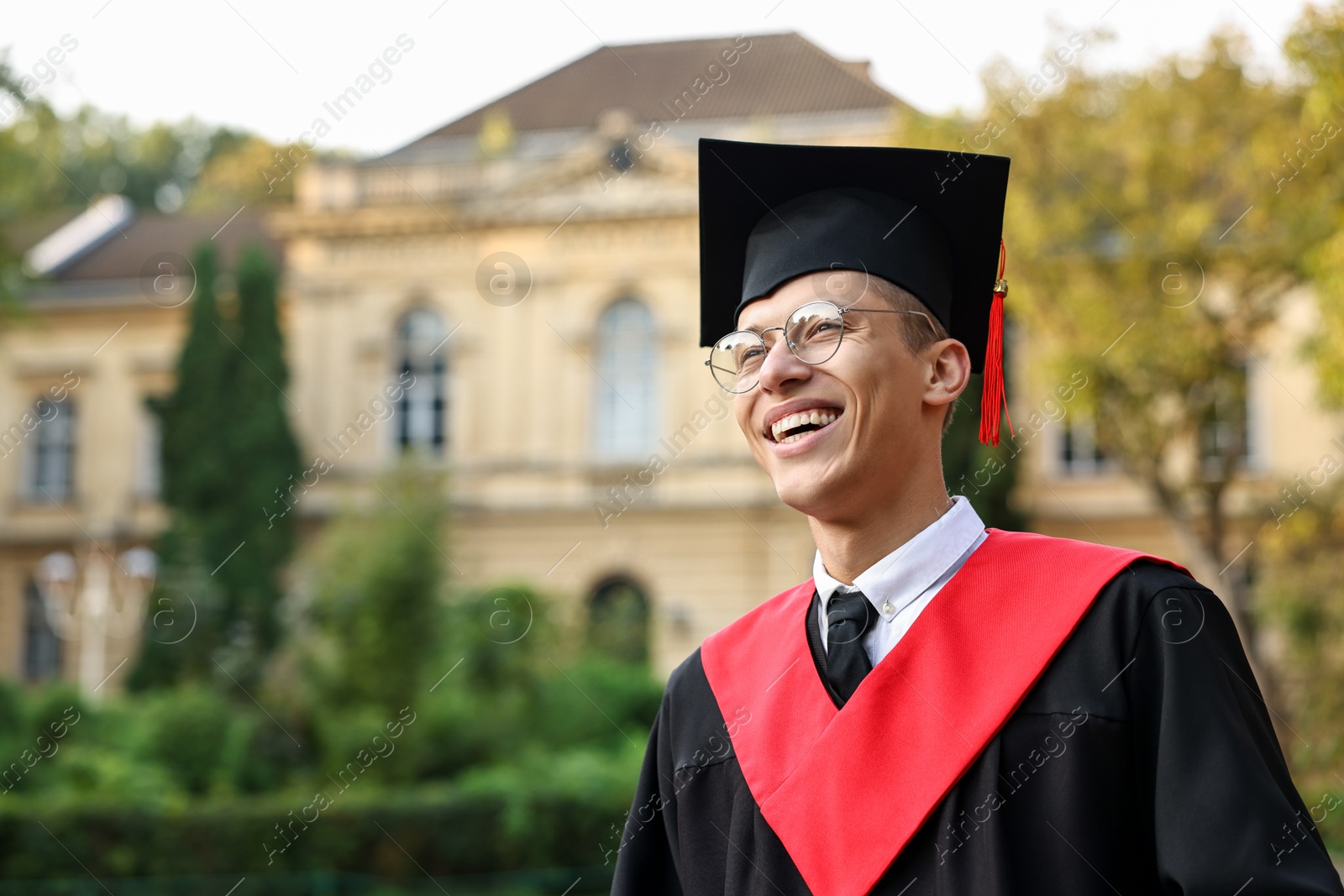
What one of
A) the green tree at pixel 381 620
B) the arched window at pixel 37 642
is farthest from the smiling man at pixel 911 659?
the arched window at pixel 37 642

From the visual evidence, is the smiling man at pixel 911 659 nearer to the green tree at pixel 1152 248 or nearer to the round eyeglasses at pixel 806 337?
the round eyeglasses at pixel 806 337

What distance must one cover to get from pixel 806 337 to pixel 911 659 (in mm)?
563

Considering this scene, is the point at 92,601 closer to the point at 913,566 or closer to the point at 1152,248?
the point at 1152,248

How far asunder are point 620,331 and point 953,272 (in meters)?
24.1

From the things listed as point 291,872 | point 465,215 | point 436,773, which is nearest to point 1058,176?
point 436,773

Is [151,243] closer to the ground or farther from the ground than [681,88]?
closer to the ground

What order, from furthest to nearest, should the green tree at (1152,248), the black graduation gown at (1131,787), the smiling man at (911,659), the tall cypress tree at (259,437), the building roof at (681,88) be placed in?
the tall cypress tree at (259,437), the building roof at (681,88), the green tree at (1152,248), the smiling man at (911,659), the black graduation gown at (1131,787)

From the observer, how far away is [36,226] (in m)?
32.8

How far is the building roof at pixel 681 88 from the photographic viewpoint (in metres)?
20.9

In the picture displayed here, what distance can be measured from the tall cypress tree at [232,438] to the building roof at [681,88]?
4.98 m

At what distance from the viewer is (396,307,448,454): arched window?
2702 cm

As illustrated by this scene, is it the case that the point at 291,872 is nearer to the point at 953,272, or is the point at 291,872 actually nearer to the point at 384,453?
the point at 953,272

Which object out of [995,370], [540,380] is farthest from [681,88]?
[995,370]

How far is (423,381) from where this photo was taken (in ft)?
89.1
